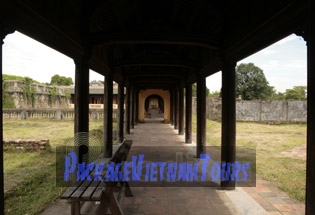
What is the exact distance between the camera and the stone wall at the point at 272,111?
26562mm

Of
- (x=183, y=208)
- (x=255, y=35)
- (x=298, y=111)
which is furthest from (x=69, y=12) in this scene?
(x=298, y=111)

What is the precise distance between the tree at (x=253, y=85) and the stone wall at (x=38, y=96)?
32.4 m

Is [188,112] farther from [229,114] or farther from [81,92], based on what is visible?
[81,92]

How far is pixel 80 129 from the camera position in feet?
18.2

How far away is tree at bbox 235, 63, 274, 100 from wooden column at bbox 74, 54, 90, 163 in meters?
49.6

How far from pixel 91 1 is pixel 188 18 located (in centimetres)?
264

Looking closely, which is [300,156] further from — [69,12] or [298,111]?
[298,111]

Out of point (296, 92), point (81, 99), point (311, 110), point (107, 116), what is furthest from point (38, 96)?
point (296, 92)

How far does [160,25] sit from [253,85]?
51.5m

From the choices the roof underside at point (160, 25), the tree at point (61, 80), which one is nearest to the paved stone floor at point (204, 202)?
the roof underside at point (160, 25)

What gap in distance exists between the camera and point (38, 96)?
3141cm

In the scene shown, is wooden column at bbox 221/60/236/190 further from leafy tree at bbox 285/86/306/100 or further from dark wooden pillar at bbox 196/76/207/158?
leafy tree at bbox 285/86/306/100

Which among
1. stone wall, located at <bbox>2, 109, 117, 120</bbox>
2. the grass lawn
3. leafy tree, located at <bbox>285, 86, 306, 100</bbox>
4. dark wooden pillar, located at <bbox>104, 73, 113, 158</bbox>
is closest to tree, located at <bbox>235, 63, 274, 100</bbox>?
leafy tree, located at <bbox>285, 86, 306, 100</bbox>

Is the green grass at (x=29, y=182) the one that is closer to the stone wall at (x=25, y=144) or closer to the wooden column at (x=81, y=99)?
the stone wall at (x=25, y=144)
